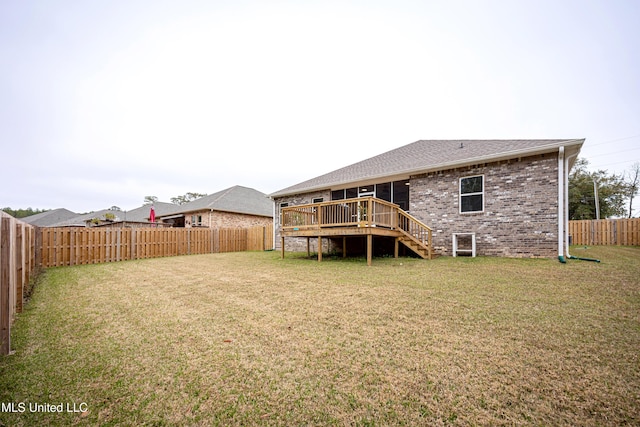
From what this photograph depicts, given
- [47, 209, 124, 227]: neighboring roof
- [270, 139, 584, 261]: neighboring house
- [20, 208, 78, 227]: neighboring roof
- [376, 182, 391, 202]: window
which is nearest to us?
[270, 139, 584, 261]: neighboring house

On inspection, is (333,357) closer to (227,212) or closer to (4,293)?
(4,293)

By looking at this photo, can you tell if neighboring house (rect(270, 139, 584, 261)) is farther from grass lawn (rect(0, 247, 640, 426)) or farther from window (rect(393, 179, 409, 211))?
grass lawn (rect(0, 247, 640, 426))

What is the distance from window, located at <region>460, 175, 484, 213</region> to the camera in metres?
9.71

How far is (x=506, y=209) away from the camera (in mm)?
9164

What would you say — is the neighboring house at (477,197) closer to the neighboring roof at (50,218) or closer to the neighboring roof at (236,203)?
the neighboring roof at (236,203)

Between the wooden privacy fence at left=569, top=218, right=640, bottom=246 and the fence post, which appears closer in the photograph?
the fence post

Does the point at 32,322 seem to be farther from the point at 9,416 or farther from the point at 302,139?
the point at 302,139

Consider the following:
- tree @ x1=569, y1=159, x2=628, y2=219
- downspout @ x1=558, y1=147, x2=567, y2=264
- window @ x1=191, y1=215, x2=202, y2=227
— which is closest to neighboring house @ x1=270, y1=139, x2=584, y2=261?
downspout @ x1=558, y1=147, x2=567, y2=264

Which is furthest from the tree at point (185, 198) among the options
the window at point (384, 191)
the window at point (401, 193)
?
the window at point (401, 193)

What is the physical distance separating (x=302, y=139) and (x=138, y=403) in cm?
2332

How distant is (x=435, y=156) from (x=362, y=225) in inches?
213

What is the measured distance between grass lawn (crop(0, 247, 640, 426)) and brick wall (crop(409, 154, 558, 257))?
3.59 meters

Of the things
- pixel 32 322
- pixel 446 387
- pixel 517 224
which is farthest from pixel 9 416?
pixel 517 224

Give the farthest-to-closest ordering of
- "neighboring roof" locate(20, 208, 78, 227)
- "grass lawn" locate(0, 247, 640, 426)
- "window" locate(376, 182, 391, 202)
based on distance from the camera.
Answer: "neighboring roof" locate(20, 208, 78, 227) → "window" locate(376, 182, 391, 202) → "grass lawn" locate(0, 247, 640, 426)
